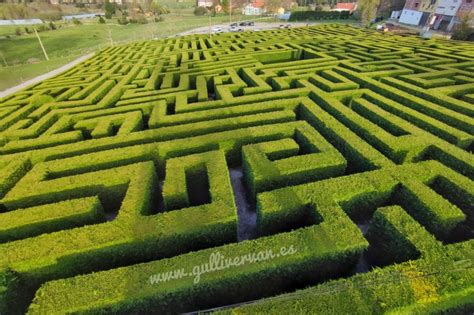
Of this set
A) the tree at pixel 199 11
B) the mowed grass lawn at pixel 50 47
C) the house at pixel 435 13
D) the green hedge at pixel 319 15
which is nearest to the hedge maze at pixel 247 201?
the mowed grass lawn at pixel 50 47

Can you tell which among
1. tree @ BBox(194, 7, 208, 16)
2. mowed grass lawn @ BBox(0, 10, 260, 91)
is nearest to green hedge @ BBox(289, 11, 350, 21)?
mowed grass lawn @ BBox(0, 10, 260, 91)

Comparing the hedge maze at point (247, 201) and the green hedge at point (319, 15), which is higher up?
the green hedge at point (319, 15)

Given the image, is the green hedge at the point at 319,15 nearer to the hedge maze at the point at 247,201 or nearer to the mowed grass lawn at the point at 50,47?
the mowed grass lawn at the point at 50,47

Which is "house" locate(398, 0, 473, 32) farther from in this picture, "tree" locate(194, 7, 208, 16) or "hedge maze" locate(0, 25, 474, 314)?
"tree" locate(194, 7, 208, 16)

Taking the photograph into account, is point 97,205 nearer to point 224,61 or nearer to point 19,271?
point 19,271

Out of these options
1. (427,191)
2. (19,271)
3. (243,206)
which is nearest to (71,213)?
(19,271)

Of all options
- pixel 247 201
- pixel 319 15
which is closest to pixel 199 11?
pixel 319 15
